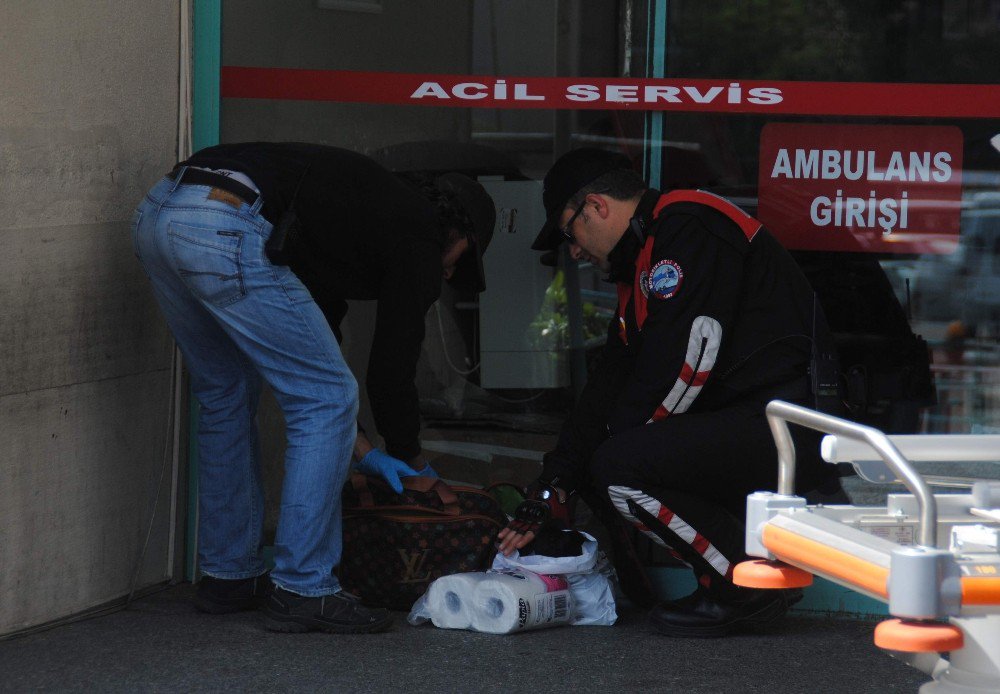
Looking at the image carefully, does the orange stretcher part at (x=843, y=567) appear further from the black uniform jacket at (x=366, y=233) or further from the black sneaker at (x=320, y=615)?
the black sneaker at (x=320, y=615)

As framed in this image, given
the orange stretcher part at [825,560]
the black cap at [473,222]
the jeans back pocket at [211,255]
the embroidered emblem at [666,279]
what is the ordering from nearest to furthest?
the orange stretcher part at [825,560]
the jeans back pocket at [211,255]
the embroidered emblem at [666,279]
the black cap at [473,222]

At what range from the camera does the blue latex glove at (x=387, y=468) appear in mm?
3895

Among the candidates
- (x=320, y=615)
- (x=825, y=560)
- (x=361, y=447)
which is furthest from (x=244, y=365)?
(x=825, y=560)

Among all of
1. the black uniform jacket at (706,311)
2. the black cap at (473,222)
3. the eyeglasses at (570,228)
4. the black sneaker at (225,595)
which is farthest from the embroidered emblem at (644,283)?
the black sneaker at (225,595)

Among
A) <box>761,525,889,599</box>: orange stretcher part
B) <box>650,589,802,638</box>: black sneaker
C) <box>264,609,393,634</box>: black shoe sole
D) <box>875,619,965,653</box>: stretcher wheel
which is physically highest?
<box>761,525,889,599</box>: orange stretcher part

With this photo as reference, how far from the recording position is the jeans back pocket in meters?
3.48

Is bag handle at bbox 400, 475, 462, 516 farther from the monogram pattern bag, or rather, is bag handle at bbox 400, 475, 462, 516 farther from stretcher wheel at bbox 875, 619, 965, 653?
stretcher wheel at bbox 875, 619, 965, 653

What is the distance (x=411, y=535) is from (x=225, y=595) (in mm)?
587

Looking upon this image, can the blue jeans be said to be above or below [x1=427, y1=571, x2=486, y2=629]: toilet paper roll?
above

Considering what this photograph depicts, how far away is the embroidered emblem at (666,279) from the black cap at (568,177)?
1.25 ft

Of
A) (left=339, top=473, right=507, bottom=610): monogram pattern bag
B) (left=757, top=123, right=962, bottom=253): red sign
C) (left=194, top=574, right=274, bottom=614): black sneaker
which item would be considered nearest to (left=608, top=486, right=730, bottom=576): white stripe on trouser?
(left=339, top=473, right=507, bottom=610): monogram pattern bag

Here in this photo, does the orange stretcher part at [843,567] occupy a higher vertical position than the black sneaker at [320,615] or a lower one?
higher

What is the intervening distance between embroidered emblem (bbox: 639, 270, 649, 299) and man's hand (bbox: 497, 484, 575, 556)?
2.08ft

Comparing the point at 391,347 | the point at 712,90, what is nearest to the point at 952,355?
the point at 712,90
